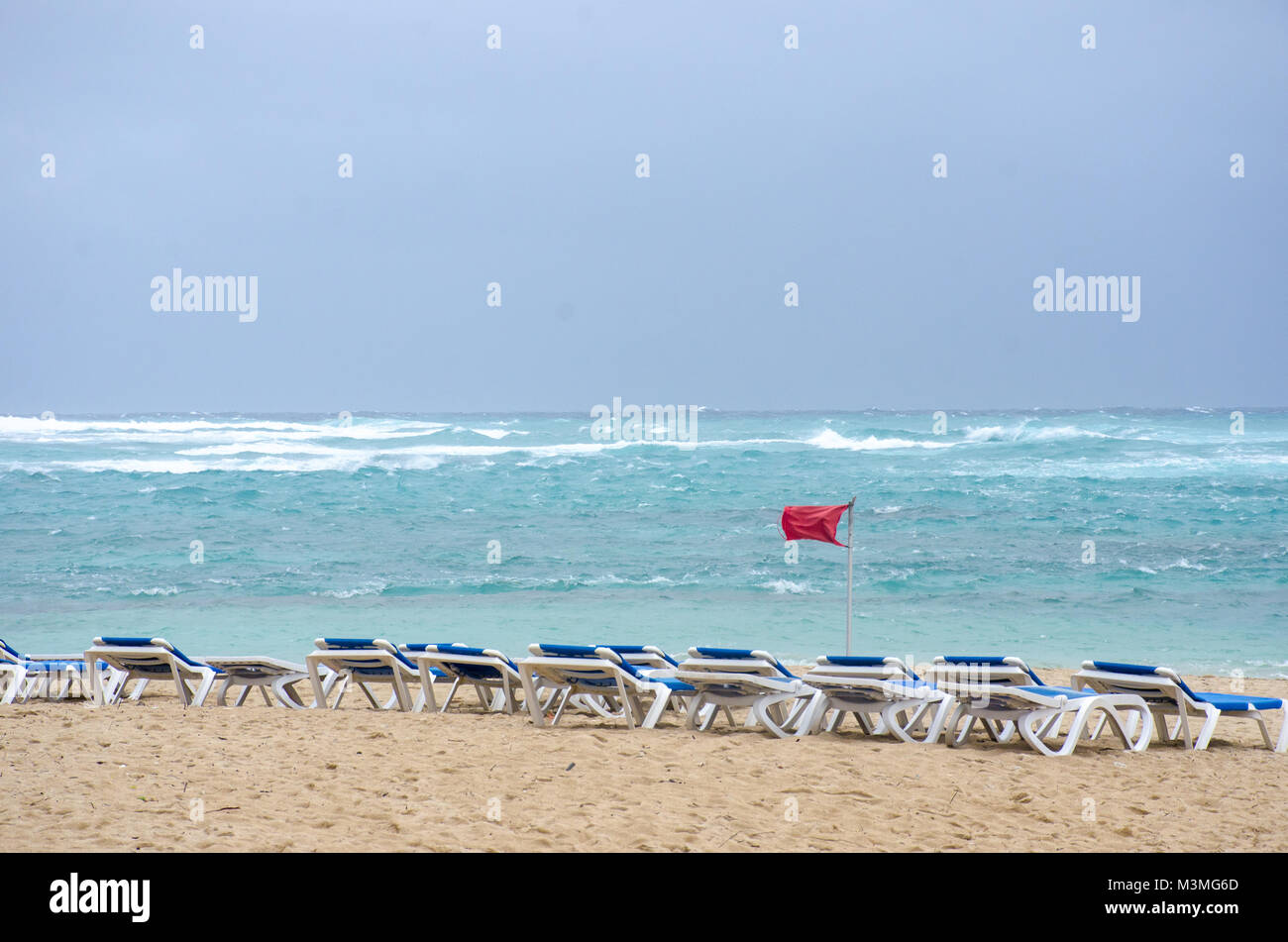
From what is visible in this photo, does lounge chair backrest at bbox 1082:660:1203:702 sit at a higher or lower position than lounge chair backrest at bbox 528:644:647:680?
lower

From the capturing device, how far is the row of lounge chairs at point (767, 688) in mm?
6980

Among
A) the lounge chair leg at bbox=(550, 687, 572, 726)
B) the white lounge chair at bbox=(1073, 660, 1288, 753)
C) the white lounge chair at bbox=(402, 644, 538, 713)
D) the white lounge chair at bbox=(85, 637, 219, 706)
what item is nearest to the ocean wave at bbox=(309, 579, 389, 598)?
the white lounge chair at bbox=(85, 637, 219, 706)

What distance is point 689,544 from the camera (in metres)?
21.8

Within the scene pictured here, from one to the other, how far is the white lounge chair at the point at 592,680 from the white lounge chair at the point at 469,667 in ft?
0.73

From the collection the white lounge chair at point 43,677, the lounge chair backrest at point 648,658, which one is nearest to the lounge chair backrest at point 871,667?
the lounge chair backrest at point 648,658

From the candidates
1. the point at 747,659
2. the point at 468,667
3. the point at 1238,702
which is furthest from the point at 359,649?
the point at 1238,702

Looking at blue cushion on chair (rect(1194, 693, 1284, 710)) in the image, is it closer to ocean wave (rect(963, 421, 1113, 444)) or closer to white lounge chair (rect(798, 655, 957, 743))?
white lounge chair (rect(798, 655, 957, 743))

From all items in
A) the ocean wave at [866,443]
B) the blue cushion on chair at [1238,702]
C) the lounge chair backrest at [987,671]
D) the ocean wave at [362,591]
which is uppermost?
the ocean wave at [866,443]

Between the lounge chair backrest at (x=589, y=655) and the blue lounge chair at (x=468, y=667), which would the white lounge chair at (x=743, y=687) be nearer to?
the lounge chair backrest at (x=589, y=655)

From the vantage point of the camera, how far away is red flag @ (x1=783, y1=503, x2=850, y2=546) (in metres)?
8.52

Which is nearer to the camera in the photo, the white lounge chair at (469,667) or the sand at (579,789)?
A: the sand at (579,789)

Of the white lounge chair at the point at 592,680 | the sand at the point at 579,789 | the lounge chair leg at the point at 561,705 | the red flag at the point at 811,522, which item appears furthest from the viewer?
the red flag at the point at 811,522
